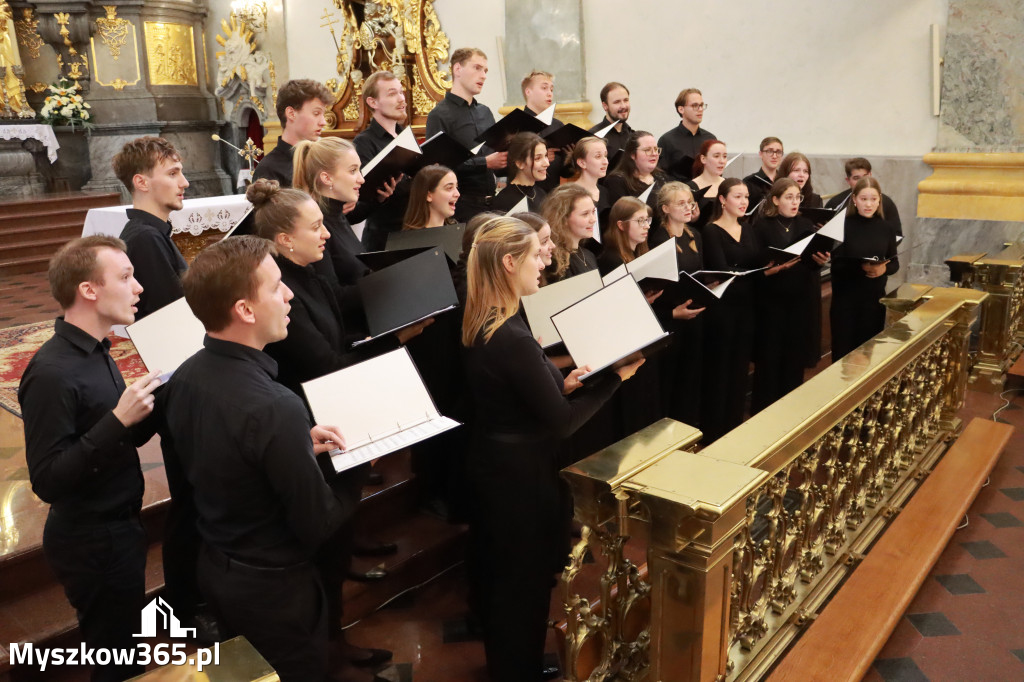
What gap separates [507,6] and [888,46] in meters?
4.13

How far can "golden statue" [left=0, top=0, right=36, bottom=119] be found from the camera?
1193 cm

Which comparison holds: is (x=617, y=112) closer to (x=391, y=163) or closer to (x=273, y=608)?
(x=391, y=163)

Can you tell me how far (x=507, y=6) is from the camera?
30.5ft

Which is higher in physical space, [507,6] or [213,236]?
[507,6]

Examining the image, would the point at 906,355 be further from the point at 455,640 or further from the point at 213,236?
the point at 213,236

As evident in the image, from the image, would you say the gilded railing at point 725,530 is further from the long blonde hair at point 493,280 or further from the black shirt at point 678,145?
the black shirt at point 678,145

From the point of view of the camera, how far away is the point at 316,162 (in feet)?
10.00

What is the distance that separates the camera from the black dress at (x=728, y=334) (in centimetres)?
441

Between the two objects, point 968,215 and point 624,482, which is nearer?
point 624,482

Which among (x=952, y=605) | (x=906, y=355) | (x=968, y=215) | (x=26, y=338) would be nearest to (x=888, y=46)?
(x=968, y=215)

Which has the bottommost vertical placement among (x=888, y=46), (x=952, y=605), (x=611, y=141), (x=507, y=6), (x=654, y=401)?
(x=952, y=605)

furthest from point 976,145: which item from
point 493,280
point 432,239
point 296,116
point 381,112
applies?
point 493,280

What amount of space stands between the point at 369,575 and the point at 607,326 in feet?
4.52

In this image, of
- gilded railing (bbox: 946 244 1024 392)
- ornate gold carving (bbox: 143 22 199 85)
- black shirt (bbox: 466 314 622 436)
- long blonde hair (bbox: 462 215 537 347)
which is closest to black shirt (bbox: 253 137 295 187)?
long blonde hair (bbox: 462 215 537 347)
